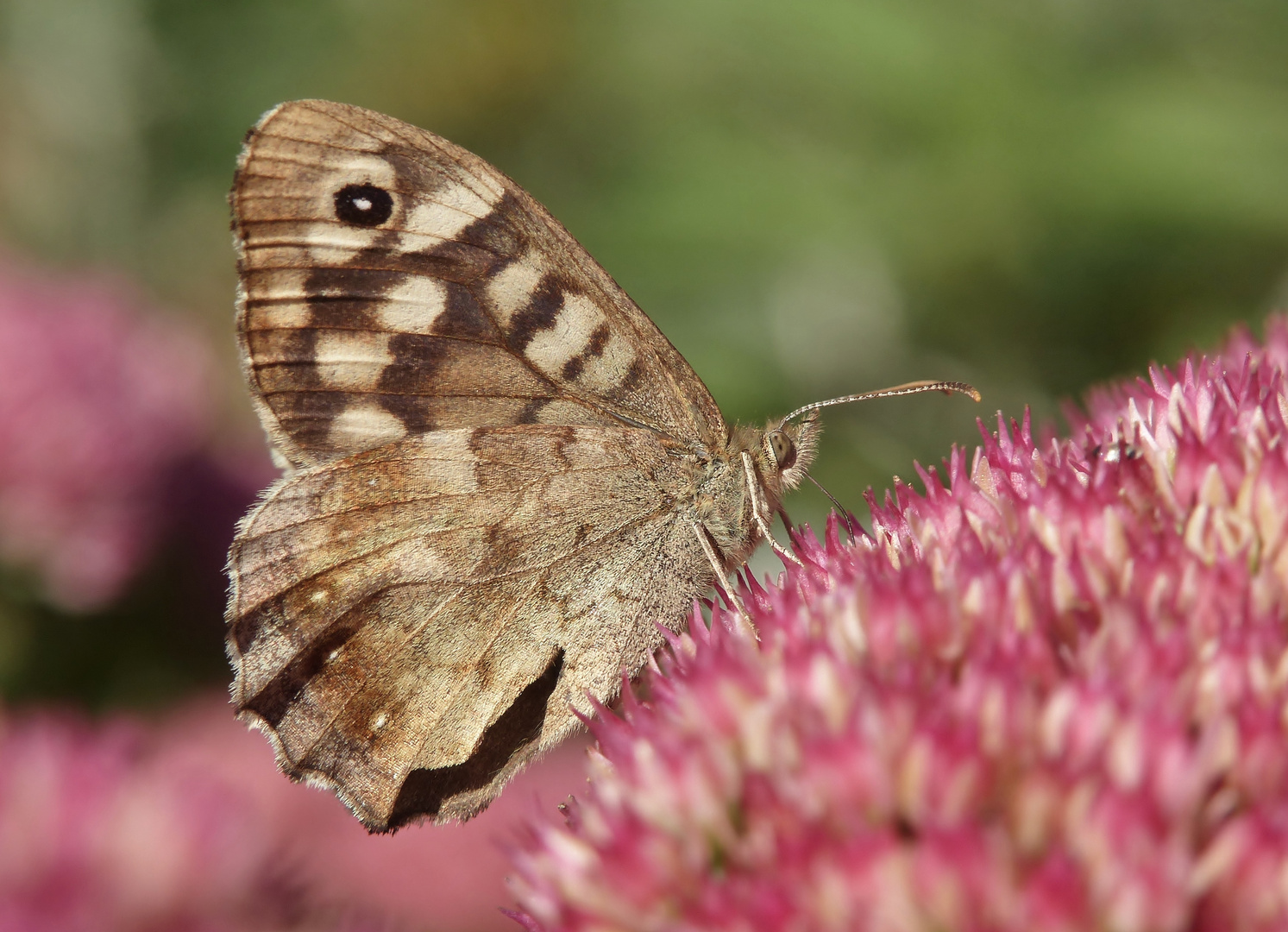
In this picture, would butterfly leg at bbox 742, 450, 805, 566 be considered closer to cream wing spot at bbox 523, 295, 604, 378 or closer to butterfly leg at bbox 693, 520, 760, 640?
butterfly leg at bbox 693, 520, 760, 640

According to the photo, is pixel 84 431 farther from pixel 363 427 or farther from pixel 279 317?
pixel 363 427

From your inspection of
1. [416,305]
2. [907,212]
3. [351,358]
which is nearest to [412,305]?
[416,305]

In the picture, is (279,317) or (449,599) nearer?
(449,599)

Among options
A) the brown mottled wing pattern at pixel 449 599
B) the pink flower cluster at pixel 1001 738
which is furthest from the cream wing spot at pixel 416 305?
the pink flower cluster at pixel 1001 738

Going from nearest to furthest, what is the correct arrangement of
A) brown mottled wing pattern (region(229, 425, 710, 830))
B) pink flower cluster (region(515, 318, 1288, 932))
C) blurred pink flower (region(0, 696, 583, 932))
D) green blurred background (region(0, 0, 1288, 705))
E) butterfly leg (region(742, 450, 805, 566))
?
1. pink flower cluster (region(515, 318, 1288, 932))
2. brown mottled wing pattern (region(229, 425, 710, 830))
3. butterfly leg (region(742, 450, 805, 566))
4. blurred pink flower (region(0, 696, 583, 932))
5. green blurred background (region(0, 0, 1288, 705))

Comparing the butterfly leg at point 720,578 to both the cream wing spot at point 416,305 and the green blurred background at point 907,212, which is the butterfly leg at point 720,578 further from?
the green blurred background at point 907,212

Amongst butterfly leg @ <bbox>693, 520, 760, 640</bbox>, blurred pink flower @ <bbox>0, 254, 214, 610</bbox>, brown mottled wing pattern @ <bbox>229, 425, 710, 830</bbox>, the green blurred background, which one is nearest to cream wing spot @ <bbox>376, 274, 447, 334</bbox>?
brown mottled wing pattern @ <bbox>229, 425, 710, 830</bbox>

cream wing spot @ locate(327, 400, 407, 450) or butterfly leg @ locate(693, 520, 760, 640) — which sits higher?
cream wing spot @ locate(327, 400, 407, 450)
